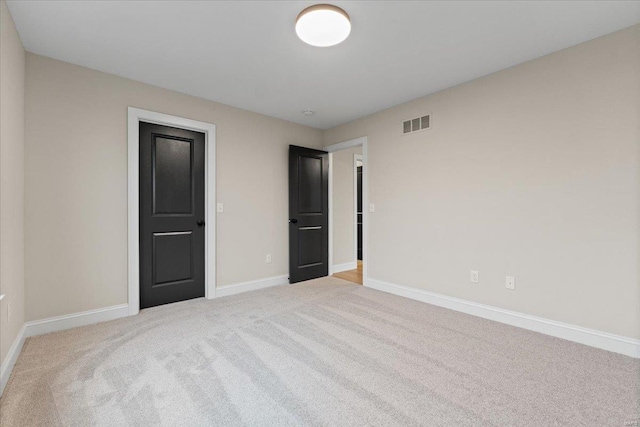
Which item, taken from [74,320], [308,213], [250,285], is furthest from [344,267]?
[74,320]

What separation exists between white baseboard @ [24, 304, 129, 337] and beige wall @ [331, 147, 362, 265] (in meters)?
3.19

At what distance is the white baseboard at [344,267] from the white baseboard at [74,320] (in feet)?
10.1

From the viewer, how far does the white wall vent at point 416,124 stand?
3342mm

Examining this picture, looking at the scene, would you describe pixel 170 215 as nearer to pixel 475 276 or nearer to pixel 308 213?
pixel 308 213

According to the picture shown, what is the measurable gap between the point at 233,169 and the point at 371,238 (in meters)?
2.12

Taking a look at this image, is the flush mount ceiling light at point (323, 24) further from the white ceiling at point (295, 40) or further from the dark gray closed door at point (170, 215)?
the dark gray closed door at point (170, 215)

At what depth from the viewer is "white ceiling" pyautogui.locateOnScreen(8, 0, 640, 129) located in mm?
1919

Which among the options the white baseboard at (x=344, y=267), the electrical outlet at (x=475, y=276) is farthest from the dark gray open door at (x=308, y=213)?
the electrical outlet at (x=475, y=276)

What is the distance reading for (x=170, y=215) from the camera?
A: 127 inches

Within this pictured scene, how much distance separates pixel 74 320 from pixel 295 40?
3168 mm

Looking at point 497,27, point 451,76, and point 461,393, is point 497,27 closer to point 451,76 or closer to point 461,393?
point 451,76

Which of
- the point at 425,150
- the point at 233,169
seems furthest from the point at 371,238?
the point at 233,169

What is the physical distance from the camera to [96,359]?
201 cm

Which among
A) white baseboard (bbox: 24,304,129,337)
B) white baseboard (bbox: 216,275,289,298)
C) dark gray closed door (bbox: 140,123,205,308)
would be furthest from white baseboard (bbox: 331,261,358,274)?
white baseboard (bbox: 24,304,129,337)
